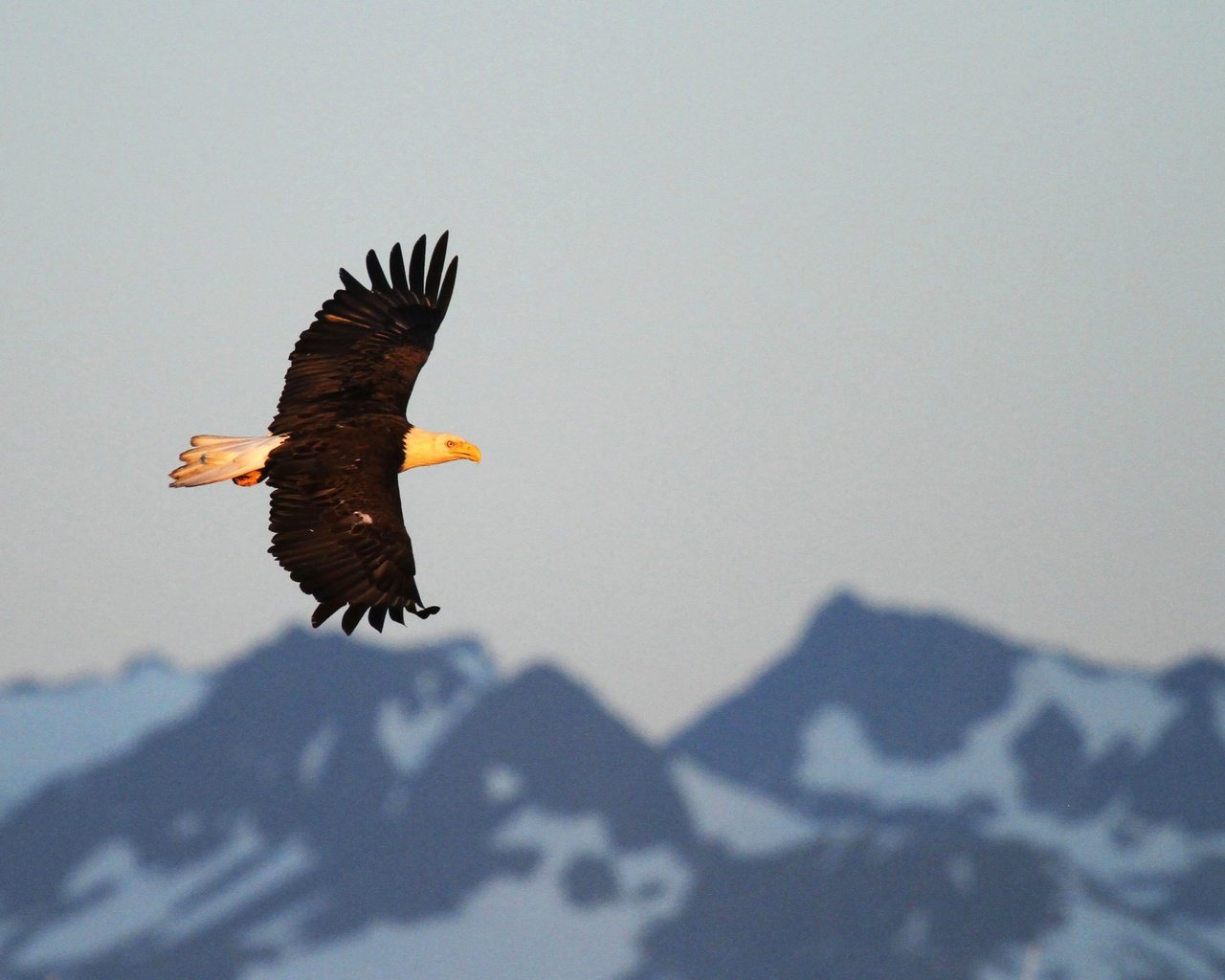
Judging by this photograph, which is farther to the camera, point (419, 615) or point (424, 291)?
point (424, 291)

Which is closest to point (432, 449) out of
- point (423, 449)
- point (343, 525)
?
point (423, 449)

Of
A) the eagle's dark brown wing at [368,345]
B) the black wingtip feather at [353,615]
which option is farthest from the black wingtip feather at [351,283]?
the black wingtip feather at [353,615]

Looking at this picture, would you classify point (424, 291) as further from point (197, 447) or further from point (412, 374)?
point (197, 447)

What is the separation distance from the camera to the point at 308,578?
19750 millimetres

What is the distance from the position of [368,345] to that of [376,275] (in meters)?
0.89

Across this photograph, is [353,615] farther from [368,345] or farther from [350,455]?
[368,345]

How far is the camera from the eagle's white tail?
20.4 m

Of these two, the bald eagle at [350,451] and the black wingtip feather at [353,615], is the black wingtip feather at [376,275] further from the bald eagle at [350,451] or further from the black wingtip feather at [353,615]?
the black wingtip feather at [353,615]

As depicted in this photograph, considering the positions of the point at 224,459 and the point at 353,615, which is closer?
the point at 353,615

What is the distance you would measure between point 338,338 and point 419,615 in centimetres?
303

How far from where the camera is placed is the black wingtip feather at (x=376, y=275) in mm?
21391

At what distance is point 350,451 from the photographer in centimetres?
2031

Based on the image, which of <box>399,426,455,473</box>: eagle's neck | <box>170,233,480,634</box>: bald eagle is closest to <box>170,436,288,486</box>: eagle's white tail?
<box>170,233,480,634</box>: bald eagle

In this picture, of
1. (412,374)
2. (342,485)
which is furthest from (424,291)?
(342,485)
